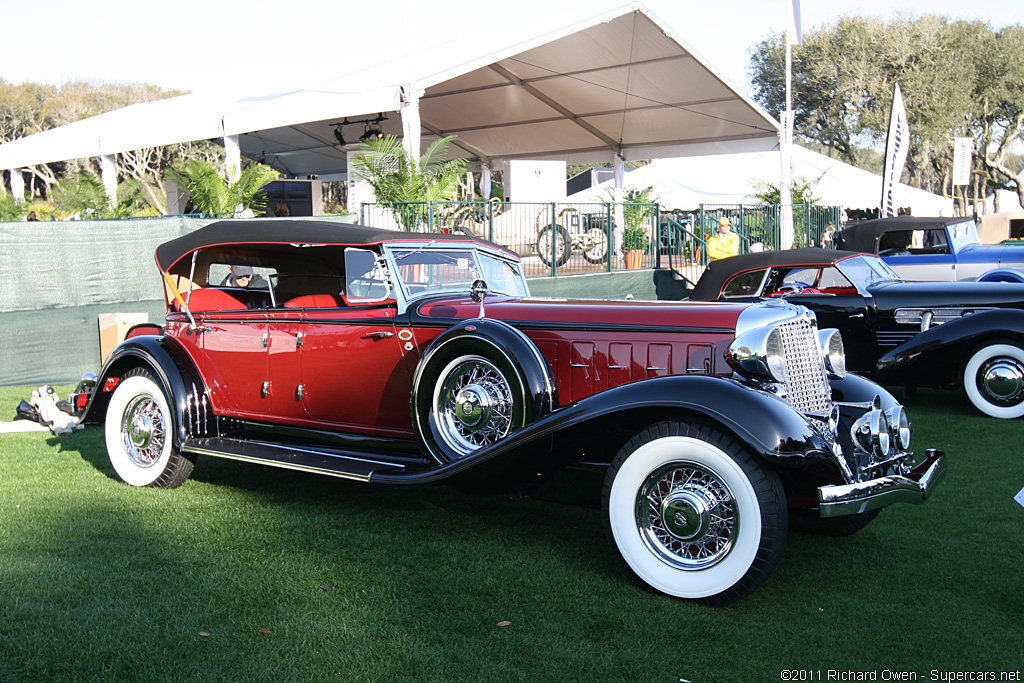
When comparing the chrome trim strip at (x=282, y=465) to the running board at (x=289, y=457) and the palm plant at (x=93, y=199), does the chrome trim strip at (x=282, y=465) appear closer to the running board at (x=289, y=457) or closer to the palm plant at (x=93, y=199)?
the running board at (x=289, y=457)

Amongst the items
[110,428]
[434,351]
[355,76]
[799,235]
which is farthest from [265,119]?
[799,235]

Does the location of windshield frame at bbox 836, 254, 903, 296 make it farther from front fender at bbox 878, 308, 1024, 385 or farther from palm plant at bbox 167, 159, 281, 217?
palm plant at bbox 167, 159, 281, 217

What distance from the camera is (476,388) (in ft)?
13.7

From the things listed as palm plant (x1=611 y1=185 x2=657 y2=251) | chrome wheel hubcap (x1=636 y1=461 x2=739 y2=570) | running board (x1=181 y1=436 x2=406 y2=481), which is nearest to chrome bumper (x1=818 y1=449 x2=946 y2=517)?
chrome wheel hubcap (x1=636 y1=461 x2=739 y2=570)

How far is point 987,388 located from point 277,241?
610cm

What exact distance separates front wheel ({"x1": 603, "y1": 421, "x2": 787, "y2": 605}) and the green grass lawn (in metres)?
0.12

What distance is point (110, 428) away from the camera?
216 inches

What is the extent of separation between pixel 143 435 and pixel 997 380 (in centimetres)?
684

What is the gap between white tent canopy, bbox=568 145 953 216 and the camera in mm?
23938

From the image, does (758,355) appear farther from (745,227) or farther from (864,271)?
(745,227)

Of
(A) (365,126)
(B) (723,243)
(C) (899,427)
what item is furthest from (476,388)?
(A) (365,126)

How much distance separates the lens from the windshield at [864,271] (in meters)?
8.44

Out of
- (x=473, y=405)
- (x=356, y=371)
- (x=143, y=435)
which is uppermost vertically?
(x=356, y=371)

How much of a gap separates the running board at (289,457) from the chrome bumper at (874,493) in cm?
199
